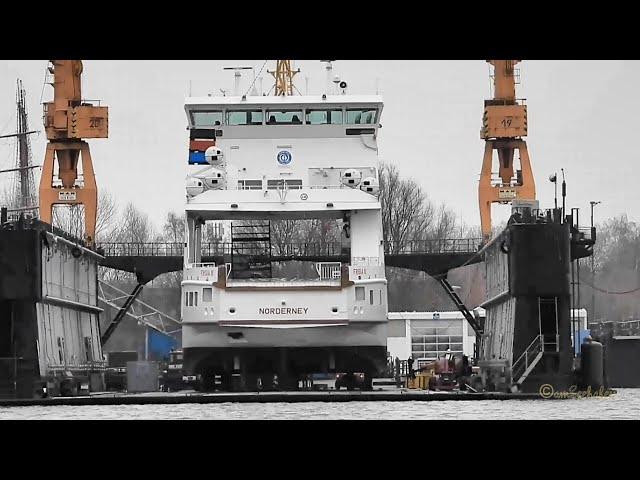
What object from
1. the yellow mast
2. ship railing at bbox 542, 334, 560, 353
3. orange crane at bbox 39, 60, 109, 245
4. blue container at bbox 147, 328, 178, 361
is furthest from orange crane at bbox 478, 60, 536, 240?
blue container at bbox 147, 328, 178, 361

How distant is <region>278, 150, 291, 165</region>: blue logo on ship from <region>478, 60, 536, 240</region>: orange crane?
977cm

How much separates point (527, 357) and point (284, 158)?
11221mm

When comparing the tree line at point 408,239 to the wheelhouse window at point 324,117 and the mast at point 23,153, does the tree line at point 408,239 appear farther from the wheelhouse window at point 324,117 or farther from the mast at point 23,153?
the wheelhouse window at point 324,117

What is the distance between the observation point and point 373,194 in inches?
1746

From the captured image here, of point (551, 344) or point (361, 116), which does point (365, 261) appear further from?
point (551, 344)

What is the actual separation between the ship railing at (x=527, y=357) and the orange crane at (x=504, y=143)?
50.1 feet

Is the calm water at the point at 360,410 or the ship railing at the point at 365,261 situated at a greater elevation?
the ship railing at the point at 365,261

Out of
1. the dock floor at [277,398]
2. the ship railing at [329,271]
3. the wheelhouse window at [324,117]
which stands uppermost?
the wheelhouse window at [324,117]

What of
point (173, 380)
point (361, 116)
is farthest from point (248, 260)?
point (361, 116)

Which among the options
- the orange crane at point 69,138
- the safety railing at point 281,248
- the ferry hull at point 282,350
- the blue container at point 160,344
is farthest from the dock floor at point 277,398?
the blue container at point 160,344

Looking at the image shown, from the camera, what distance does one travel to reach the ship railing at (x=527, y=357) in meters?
36.9
